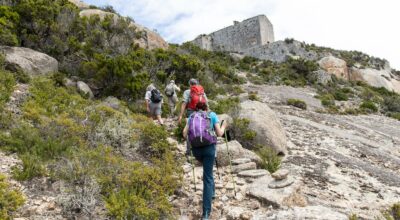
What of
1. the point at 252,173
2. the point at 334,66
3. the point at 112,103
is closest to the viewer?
the point at 252,173

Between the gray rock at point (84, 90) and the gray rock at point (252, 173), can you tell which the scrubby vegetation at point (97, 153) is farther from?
the gray rock at point (84, 90)

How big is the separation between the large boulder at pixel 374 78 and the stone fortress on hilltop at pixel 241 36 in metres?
10.7

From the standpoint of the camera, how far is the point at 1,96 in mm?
7680

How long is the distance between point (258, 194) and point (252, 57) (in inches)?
1261

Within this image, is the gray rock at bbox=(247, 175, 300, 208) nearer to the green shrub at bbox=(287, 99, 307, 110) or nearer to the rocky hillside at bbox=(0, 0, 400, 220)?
the rocky hillside at bbox=(0, 0, 400, 220)

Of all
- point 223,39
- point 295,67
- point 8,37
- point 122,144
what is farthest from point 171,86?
point 223,39

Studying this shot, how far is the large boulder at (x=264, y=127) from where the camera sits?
8781 mm

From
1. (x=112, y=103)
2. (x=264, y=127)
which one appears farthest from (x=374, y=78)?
(x=112, y=103)

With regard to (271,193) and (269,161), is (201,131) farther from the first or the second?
(269,161)

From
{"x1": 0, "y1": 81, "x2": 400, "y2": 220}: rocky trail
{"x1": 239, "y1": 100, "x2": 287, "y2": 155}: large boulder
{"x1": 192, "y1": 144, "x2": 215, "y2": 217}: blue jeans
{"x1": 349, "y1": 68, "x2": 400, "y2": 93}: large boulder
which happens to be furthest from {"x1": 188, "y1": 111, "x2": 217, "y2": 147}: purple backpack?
{"x1": 349, "y1": 68, "x2": 400, "y2": 93}: large boulder

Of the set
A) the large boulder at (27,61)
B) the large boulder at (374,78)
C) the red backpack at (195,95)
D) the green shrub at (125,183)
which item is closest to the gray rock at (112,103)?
the large boulder at (27,61)

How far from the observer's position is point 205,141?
4.77 m

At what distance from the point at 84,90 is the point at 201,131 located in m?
7.33

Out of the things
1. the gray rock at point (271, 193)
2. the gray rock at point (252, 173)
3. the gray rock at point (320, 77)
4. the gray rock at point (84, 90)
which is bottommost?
the gray rock at point (271, 193)
